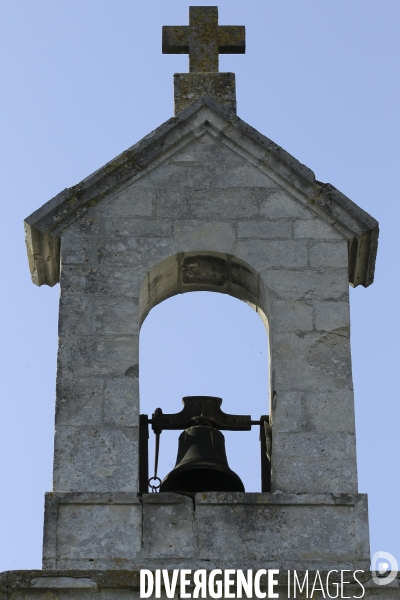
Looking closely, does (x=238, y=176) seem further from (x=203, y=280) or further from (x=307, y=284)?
(x=307, y=284)

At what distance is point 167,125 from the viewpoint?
11.5m

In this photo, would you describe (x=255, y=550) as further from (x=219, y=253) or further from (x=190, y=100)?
(x=190, y=100)

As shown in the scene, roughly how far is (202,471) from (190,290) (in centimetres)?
123

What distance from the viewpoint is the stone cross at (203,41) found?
39.7ft

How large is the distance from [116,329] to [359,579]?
82.7 inches

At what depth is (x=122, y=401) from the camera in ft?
34.3

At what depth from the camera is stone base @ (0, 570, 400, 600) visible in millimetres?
9516

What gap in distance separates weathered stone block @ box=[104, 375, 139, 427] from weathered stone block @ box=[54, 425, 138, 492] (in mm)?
57

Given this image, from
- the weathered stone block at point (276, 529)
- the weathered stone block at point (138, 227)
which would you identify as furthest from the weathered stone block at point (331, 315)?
the weathered stone block at point (276, 529)

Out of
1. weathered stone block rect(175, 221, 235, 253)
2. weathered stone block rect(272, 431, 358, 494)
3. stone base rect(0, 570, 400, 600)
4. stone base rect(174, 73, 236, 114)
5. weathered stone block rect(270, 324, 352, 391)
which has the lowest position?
stone base rect(0, 570, 400, 600)

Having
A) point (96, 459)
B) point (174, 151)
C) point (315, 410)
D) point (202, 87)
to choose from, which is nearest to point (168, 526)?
point (96, 459)

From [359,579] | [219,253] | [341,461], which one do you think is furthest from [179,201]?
[359,579]

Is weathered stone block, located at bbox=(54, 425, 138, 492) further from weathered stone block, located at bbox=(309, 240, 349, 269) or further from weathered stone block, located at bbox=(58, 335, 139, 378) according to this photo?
weathered stone block, located at bbox=(309, 240, 349, 269)

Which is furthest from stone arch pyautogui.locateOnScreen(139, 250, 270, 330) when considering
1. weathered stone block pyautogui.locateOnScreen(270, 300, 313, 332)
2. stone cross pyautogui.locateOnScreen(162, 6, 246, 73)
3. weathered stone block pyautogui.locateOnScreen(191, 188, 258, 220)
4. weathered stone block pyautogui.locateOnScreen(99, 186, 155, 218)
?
stone cross pyautogui.locateOnScreen(162, 6, 246, 73)
